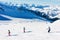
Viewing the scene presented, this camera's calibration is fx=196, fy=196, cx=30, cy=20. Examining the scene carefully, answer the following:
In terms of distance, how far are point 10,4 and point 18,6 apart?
1071 cm

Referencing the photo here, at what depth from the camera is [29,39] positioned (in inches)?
1452

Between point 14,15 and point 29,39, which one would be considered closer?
point 29,39

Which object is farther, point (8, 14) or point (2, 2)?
point (2, 2)

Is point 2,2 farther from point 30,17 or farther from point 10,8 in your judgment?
point 30,17

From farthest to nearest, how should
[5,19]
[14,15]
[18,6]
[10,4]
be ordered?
1. [18,6]
2. [10,4]
3. [14,15]
4. [5,19]

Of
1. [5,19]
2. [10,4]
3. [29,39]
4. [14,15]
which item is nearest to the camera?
[29,39]

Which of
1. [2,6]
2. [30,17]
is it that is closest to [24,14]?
[30,17]

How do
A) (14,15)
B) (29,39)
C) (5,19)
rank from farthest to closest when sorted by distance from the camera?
(14,15) < (5,19) < (29,39)

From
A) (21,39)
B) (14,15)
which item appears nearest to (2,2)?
(14,15)

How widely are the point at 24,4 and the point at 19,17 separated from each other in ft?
90.9

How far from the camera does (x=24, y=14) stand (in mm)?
123688

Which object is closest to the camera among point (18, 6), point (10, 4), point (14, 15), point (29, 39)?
point (29, 39)

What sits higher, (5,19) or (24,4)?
(24,4)

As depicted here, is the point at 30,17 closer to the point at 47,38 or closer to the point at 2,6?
the point at 2,6
